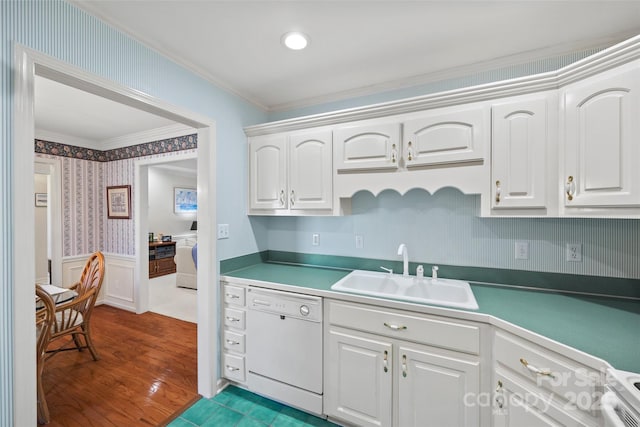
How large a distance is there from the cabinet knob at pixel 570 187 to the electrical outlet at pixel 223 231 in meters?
2.27

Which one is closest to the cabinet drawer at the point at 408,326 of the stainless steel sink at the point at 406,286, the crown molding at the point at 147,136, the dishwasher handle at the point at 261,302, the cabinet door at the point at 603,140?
the stainless steel sink at the point at 406,286

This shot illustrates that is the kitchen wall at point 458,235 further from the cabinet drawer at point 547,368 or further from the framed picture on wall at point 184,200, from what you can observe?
the framed picture on wall at point 184,200

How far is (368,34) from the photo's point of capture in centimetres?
161

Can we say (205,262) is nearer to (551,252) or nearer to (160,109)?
(160,109)

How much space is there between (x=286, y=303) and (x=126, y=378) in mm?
1706

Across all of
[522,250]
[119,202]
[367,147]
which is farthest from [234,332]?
[119,202]

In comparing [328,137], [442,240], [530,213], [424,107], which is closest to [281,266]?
[328,137]

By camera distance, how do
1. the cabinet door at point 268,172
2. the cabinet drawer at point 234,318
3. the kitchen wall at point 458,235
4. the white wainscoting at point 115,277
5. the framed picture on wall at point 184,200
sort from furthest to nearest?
the framed picture on wall at point 184,200 < the white wainscoting at point 115,277 < the cabinet door at point 268,172 < the cabinet drawer at point 234,318 < the kitchen wall at point 458,235

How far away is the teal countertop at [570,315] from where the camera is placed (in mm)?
1045

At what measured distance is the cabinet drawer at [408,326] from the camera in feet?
4.64

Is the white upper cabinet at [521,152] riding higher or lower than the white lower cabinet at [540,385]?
higher

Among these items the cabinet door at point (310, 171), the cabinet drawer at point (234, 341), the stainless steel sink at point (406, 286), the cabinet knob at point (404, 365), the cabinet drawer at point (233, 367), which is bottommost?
the cabinet drawer at point (233, 367)

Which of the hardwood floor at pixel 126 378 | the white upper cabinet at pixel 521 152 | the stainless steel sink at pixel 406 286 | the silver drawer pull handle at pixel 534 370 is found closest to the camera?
the silver drawer pull handle at pixel 534 370

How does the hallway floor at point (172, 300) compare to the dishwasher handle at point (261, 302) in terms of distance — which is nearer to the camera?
the dishwasher handle at point (261, 302)
